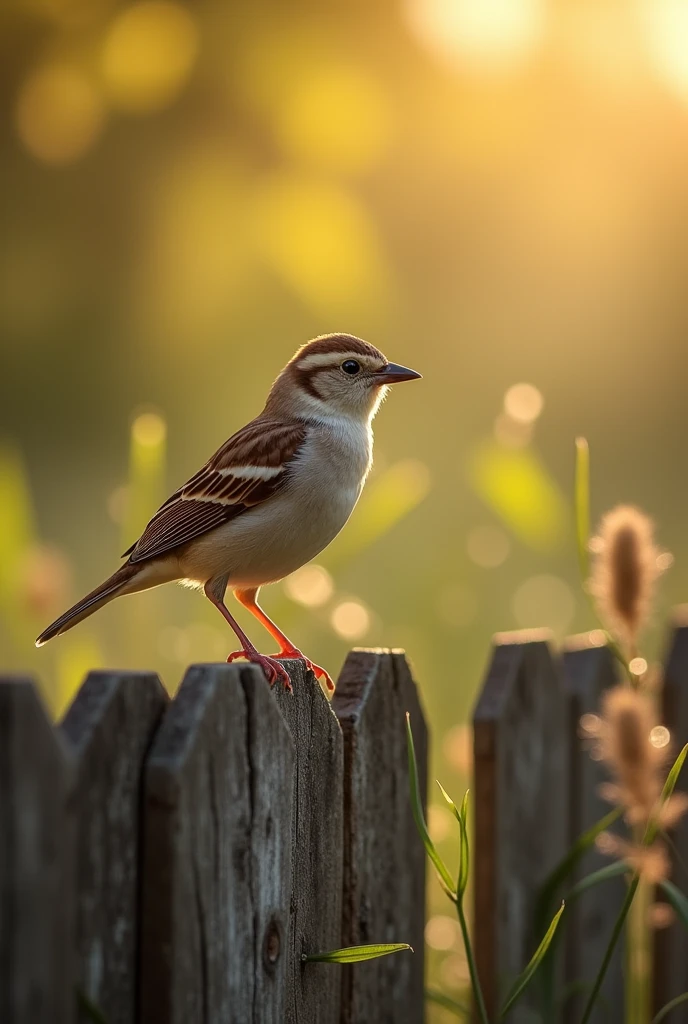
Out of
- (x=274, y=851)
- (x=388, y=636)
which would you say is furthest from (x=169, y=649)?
(x=274, y=851)

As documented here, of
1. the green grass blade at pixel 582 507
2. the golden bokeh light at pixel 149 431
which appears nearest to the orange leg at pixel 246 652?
the golden bokeh light at pixel 149 431

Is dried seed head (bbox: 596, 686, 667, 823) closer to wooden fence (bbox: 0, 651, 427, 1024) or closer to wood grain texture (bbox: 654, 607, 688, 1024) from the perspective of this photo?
wooden fence (bbox: 0, 651, 427, 1024)

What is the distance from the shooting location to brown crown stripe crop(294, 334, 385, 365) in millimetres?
4285

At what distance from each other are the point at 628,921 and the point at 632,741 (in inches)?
30.8

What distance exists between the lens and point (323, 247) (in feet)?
15.9

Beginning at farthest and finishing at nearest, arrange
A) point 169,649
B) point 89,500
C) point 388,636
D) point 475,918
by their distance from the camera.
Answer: point 89,500 < point 388,636 < point 169,649 < point 475,918

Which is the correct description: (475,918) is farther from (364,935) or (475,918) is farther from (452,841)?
(452,841)

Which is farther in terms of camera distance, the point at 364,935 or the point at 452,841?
the point at 452,841

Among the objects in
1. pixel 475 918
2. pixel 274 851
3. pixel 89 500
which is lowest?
pixel 475 918

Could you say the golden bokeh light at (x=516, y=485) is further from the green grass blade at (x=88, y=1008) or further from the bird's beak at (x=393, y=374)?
the green grass blade at (x=88, y=1008)

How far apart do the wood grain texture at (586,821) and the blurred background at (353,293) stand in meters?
0.34

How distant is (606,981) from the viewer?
12.2 ft

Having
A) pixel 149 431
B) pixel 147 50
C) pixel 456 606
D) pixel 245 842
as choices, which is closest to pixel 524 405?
pixel 149 431

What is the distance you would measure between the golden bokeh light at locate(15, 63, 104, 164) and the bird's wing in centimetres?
228
